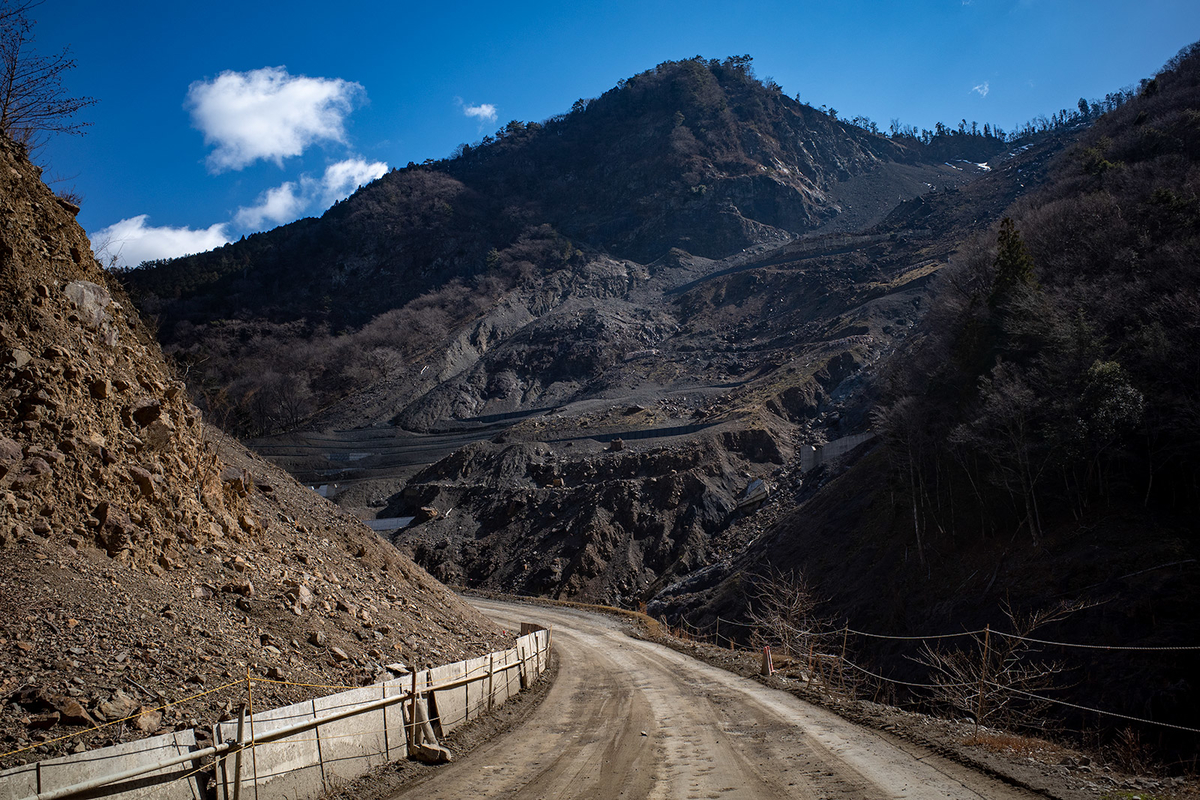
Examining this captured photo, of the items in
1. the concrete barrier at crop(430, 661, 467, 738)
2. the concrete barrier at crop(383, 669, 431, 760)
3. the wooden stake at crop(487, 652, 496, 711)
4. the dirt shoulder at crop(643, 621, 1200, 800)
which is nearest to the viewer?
the dirt shoulder at crop(643, 621, 1200, 800)

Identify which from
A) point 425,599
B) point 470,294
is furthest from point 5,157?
point 470,294

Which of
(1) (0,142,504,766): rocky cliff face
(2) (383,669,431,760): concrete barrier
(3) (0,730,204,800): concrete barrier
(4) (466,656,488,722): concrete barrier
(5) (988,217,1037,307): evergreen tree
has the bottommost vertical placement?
(4) (466,656,488,722): concrete barrier

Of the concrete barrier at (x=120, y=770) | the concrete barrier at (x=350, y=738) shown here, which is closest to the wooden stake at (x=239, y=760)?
the concrete barrier at (x=120, y=770)

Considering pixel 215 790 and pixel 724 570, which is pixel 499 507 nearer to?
pixel 724 570

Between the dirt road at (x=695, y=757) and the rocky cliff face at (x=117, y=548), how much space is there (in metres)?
2.18

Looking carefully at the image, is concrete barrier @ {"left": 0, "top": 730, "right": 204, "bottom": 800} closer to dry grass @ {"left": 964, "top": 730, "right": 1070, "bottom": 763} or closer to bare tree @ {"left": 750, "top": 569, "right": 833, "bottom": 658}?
dry grass @ {"left": 964, "top": 730, "right": 1070, "bottom": 763}

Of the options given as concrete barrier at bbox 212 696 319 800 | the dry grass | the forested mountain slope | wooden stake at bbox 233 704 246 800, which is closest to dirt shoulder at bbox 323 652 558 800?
concrete barrier at bbox 212 696 319 800

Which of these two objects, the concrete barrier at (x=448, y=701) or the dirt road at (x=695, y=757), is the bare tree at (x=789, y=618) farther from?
the concrete barrier at (x=448, y=701)

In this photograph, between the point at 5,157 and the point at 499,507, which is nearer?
the point at 5,157

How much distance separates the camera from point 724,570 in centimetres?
3319

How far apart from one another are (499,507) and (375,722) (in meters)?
39.1

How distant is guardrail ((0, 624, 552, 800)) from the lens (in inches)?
182

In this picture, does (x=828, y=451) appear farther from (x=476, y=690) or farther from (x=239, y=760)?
(x=239, y=760)

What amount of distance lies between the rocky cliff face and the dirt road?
2181 mm
